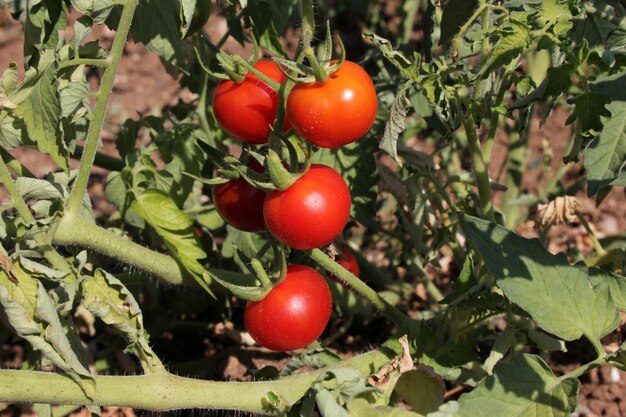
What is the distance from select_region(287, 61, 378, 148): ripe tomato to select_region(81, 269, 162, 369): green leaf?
0.43 metres

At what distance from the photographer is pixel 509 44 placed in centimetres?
118

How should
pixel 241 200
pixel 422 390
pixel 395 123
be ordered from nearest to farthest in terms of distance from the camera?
pixel 395 123
pixel 241 200
pixel 422 390

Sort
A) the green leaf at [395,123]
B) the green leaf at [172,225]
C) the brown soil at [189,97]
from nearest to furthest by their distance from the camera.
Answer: the green leaf at [395,123] < the green leaf at [172,225] < the brown soil at [189,97]

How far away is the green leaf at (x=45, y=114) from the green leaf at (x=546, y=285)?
0.71 meters

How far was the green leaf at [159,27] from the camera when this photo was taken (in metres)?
1.59

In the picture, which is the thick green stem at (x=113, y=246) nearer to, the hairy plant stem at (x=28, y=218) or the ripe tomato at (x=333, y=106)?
the hairy plant stem at (x=28, y=218)

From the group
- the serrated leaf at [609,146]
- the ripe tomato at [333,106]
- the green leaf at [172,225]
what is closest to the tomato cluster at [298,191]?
the ripe tomato at [333,106]

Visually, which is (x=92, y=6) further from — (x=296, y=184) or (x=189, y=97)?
(x=189, y=97)

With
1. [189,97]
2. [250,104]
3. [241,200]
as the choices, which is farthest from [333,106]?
[189,97]

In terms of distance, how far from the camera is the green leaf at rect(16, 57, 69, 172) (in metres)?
1.31

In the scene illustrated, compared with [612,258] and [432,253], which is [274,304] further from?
[612,258]

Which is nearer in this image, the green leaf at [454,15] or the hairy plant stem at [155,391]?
the hairy plant stem at [155,391]

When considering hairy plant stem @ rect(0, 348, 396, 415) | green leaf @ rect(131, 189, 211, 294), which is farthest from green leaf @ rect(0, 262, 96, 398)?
green leaf @ rect(131, 189, 211, 294)

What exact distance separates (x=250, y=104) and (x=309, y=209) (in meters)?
0.21
